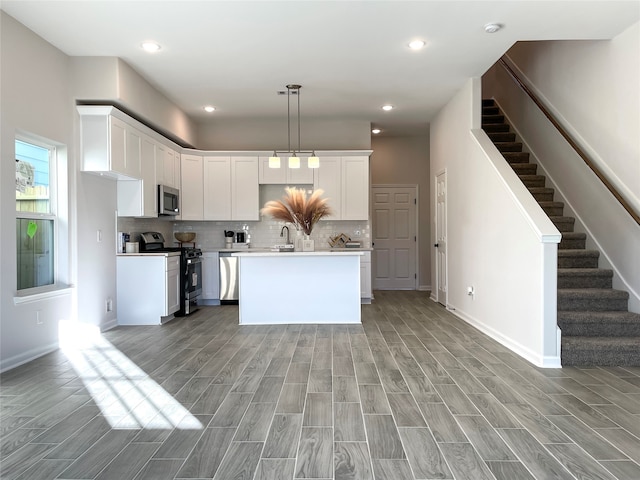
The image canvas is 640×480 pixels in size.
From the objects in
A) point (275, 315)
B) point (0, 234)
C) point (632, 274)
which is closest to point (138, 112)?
point (0, 234)

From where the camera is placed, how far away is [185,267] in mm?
6227

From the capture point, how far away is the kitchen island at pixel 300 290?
17.9ft

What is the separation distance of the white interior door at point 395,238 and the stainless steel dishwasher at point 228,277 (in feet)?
10.0

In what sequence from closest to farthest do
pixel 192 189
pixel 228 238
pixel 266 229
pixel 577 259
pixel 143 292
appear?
1. pixel 577 259
2. pixel 143 292
3. pixel 192 189
4. pixel 228 238
5. pixel 266 229

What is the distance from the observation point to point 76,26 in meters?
4.08

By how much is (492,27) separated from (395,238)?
5.18 meters

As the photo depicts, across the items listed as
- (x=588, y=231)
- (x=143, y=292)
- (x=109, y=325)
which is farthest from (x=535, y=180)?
(x=109, y=325)

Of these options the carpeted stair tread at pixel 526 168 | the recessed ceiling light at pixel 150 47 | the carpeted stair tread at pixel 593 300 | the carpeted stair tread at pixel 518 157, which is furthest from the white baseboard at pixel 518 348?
the recessed ceiling light at pixel 150 47

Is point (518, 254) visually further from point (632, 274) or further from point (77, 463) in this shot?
point (77, 463)

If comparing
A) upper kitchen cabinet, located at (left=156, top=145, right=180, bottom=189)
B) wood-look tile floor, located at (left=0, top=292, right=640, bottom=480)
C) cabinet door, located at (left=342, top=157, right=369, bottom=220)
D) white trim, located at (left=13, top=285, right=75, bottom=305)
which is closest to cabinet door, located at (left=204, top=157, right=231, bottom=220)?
upper kitchen cabinet, located at (left=156, top=145, right=180, bottom=189)

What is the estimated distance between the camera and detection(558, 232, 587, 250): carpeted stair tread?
5.03 m

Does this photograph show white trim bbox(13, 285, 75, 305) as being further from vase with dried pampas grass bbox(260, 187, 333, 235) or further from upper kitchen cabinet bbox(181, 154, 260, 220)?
upper kitchen cabinet bbox(181, 154, 260, 220)

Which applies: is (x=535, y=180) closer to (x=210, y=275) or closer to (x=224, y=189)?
(x=224, y=189)

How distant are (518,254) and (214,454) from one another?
3192 mm
